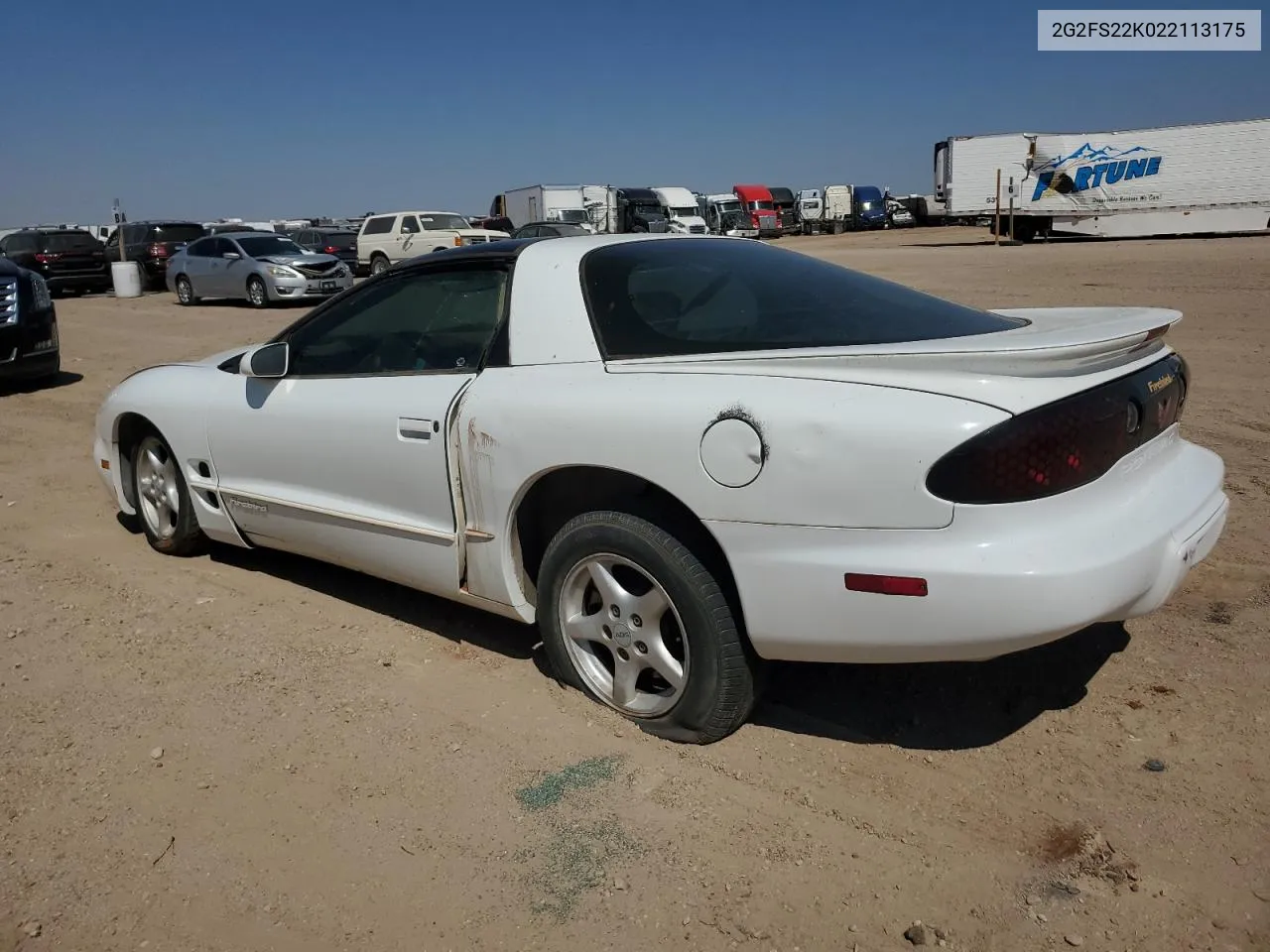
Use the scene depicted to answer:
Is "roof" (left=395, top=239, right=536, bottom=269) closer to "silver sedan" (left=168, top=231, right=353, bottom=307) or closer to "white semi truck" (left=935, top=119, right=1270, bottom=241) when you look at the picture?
"silver sedan" (left=168, top=231, right=353, bottom=307)

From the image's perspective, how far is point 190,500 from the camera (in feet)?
15.6

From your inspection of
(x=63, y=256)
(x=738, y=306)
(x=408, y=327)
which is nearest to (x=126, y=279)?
(x=63, y=256)

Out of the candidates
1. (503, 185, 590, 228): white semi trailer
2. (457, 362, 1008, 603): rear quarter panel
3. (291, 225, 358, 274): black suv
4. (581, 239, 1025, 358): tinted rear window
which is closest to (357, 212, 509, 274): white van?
(291, 225, 358, 274): black suv

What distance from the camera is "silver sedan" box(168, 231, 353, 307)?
64.3ft

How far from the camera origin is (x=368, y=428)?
376 centimetres

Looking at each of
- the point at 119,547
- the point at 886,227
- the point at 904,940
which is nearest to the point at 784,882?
the point at 904,940

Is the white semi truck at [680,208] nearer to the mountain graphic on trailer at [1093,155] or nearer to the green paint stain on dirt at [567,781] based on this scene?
the mountain graphic on trailer at [1093,155]

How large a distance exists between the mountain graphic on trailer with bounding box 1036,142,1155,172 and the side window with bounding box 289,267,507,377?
30642 mm

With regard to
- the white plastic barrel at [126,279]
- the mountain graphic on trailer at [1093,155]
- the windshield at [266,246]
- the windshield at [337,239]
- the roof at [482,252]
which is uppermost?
the mountain graphic on trailer at [1093,155]

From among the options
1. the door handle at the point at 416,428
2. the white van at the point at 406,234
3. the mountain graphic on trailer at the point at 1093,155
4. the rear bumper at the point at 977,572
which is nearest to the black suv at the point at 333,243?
the white van at the point at 406,234

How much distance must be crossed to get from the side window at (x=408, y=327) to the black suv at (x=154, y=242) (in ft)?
79.1

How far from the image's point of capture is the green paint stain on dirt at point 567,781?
9.58ft

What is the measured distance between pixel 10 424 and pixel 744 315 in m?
7.79

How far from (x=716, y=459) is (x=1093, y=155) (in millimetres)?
31470
